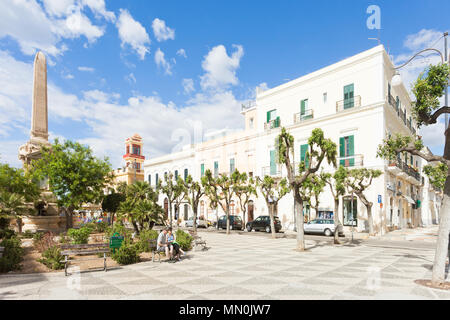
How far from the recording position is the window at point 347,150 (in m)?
25.3

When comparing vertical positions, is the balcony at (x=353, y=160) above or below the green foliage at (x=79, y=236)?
above

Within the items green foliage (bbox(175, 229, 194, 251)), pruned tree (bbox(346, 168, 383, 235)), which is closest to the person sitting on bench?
green foliage (bbox(175, 229, 194, 251))

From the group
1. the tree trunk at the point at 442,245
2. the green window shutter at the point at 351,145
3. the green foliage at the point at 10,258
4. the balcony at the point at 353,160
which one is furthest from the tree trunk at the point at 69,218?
the green window shutter at the point at 351,145

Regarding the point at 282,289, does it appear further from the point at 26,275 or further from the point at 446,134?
the point at 26,275

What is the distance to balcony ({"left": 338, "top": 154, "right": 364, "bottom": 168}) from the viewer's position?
24619 millimetres

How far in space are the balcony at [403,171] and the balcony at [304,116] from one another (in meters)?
8.20

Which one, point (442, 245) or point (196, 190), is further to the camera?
point (196, 190)

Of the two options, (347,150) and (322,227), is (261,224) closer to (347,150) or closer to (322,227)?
(322,227)

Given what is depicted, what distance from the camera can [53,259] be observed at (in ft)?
32.5

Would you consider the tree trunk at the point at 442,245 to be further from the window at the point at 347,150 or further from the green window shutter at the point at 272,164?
the green window shutter at the point at 272,164

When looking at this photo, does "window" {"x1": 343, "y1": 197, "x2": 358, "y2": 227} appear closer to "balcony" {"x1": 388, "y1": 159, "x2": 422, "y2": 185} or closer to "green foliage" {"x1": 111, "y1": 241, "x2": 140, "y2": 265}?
"balcony" {"x1": 388, "y1": 159, "x2": 422, "y2": 185}

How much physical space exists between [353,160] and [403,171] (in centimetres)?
553

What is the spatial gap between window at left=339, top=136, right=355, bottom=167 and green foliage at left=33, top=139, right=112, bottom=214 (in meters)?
19.8

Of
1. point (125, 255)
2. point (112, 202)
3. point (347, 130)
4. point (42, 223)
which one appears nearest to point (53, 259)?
point (125, 255)
